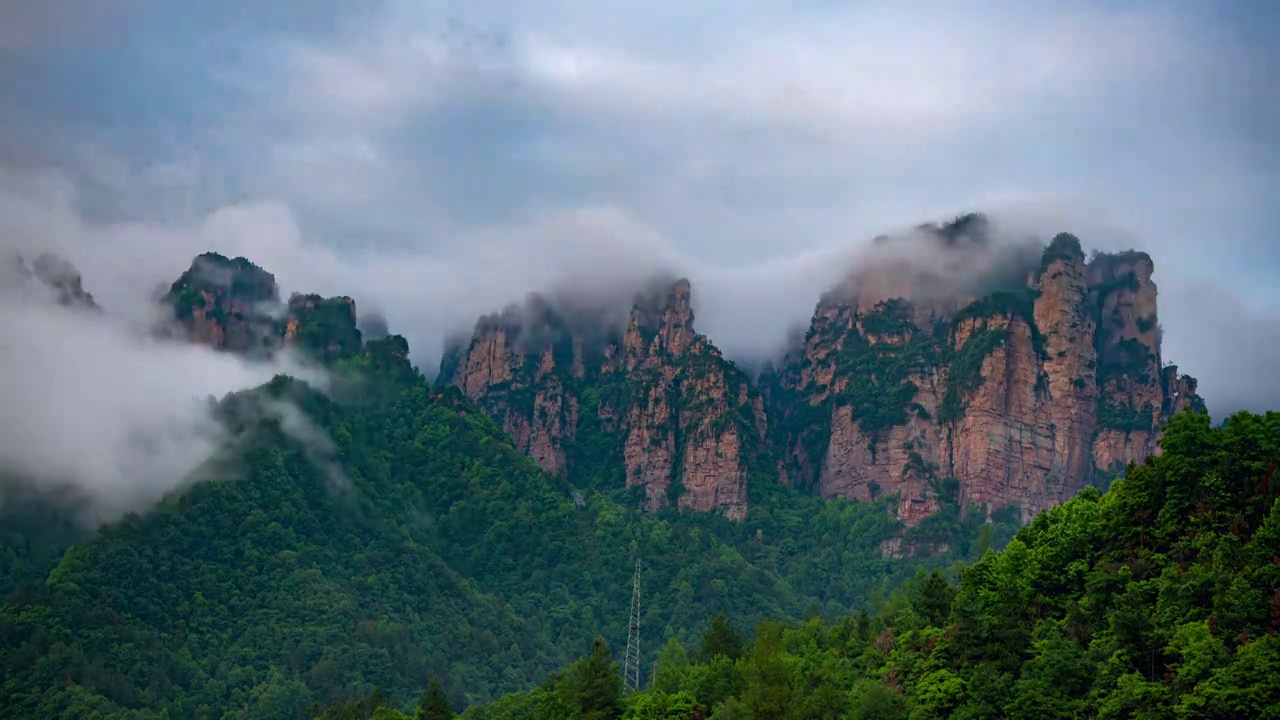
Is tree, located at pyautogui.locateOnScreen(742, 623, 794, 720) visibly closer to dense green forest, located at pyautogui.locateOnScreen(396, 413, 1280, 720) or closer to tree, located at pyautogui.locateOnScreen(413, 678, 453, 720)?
dense green forest, located at pyautogui.locateOnScreen(396, 413, 1280, 720)

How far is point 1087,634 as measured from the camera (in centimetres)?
9244

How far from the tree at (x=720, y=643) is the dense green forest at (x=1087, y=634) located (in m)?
6.57

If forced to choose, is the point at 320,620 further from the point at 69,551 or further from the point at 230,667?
the point at 69,551

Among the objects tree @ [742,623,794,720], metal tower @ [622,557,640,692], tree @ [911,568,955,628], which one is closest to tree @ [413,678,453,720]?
tree @ [742,623,794,720]

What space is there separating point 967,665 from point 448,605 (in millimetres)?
100680

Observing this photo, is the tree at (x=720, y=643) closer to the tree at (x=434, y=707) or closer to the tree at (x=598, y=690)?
the tree at (x=598, y=690)

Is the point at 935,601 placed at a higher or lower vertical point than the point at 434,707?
higher

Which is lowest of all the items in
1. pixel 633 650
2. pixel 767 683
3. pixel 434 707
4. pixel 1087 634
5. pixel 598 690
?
pixel 434 707

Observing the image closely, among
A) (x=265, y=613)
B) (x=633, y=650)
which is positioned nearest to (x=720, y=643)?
(x=265, y=613)

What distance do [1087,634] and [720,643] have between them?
116 ft

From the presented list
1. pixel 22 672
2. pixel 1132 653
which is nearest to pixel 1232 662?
pixel 1132 653

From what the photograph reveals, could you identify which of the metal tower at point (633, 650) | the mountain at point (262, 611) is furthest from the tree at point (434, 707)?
the metal tower at point (633, 650)

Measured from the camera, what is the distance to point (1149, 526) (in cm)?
9788

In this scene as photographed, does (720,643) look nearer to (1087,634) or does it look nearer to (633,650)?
(1087,634)
